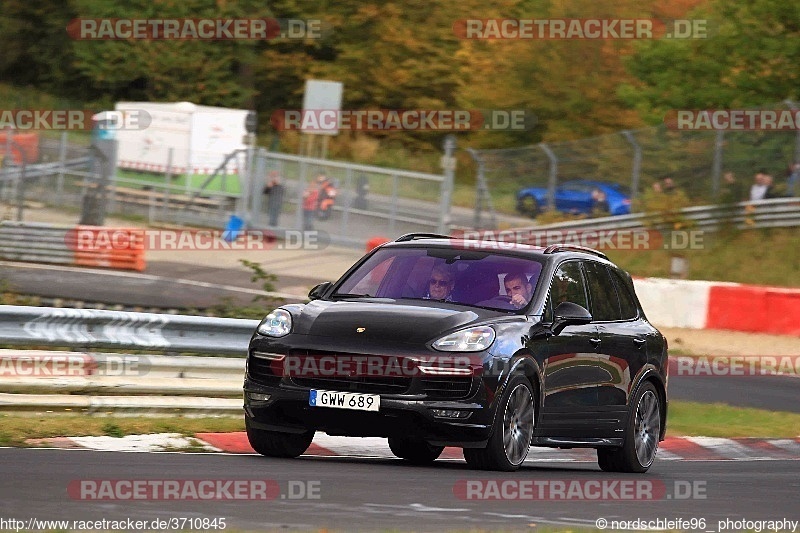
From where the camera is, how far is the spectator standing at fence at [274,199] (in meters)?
35.5

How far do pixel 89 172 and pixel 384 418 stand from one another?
26503 mm

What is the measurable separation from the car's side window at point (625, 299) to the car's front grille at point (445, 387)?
7.76 ft

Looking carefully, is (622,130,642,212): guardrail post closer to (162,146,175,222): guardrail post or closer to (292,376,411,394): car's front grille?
(162,146,175,222): guardrail post

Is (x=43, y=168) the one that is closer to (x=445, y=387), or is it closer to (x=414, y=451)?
(x=414, y=451)

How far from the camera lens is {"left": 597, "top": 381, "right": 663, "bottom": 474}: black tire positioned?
1159 cm

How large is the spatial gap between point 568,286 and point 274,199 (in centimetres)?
2494

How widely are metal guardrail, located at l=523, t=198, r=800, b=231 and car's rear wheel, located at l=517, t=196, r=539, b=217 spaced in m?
0.46

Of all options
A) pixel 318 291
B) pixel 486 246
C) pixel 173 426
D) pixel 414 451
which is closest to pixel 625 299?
pixel 486 246

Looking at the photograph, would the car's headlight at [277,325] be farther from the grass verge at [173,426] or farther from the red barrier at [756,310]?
the red barrier at [756,310]

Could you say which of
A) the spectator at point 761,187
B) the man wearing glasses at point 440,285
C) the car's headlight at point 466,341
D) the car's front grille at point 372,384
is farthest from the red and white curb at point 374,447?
the spectator at point 761,187

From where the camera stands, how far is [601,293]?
11586mm

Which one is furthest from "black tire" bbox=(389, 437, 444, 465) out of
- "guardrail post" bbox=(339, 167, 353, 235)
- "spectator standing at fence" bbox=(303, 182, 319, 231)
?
"spectator standing at fence" bbox=(303, 182, 319, 231)

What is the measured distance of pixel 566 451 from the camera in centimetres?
1403

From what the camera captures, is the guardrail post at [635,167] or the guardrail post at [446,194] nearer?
the guardrail post at [635,167]
